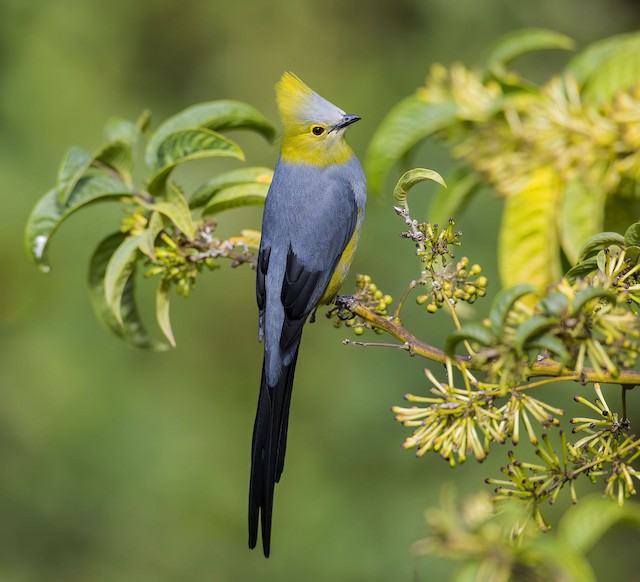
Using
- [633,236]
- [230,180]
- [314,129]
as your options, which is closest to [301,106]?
[314,129]

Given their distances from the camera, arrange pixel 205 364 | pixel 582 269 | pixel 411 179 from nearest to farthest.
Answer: pixel 582 269, pixel 411 179, pixel 205 364

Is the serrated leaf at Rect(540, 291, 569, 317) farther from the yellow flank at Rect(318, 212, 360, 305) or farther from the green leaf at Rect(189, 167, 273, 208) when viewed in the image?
the yellow flank at Rect(318, 212, 360, 305)

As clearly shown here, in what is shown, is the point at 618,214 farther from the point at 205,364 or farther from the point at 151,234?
the point at 205,364

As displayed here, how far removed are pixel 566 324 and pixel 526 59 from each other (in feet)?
16.7

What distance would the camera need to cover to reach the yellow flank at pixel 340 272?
3.34m

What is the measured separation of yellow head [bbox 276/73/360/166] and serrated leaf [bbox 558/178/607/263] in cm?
110

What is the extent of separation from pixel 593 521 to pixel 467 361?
2.55ft

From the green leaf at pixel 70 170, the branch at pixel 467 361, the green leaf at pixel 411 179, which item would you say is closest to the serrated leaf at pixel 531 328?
the branch at pixel 467 361

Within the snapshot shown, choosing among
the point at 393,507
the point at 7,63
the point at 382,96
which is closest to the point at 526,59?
the point at 382,96

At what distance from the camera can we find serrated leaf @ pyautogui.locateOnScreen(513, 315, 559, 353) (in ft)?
5.43

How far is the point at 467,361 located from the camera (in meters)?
1.95

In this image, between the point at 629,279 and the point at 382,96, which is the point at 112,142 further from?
the point at 382,96

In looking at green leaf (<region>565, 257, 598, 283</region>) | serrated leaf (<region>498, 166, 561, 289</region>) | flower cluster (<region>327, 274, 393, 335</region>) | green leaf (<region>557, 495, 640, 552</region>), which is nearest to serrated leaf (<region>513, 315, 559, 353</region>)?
green leaf (<region>565, 257, 598, 283</region>)

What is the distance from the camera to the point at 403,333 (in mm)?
2219
